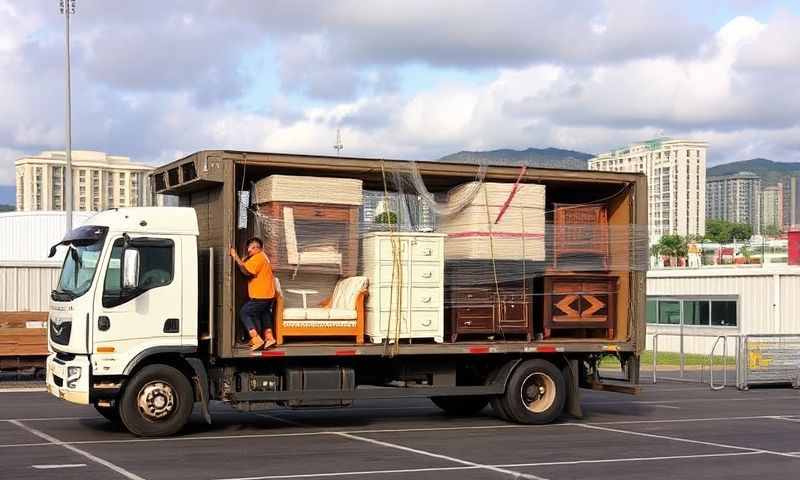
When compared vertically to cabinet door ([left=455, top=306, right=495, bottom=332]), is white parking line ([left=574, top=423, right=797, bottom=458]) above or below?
below

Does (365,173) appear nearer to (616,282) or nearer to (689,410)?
(616,282)

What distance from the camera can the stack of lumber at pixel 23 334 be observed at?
24781 millimetres

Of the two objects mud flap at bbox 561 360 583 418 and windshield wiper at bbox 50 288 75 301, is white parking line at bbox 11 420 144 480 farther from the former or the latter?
mud flap at bbox 561 360 583 418

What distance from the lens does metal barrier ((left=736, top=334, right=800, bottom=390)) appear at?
25391 mm

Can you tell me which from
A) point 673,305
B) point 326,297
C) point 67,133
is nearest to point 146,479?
point 326,297

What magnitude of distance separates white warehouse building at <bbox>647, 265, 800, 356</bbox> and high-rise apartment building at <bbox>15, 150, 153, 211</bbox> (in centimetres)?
7887

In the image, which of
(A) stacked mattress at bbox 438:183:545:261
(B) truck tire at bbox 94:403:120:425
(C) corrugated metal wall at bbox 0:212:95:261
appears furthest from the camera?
(C) corrugated metal wall at bbox 0:212:95:261

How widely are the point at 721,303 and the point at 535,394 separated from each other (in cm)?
2636

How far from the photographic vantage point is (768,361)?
25844 millimetres

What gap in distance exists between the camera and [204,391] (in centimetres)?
1477

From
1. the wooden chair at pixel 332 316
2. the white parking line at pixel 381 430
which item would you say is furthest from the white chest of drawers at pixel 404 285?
the white parking line at pixel 381 430

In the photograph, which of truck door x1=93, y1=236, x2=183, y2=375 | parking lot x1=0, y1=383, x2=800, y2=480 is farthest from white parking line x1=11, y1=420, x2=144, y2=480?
truck door x1=93, y1=236, x2=183, y2=375

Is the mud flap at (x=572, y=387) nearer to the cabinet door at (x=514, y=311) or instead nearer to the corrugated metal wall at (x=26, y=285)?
the cabinet door at (x=514, y=311)

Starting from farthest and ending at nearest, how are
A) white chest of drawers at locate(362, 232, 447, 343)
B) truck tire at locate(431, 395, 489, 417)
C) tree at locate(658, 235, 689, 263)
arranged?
1. tree at locate(658, 235, 689, 263)
2. truck tire at locate(431, 395, 489, 417)
3. white chest of drawers at locate(362, 232, 447, 343)
